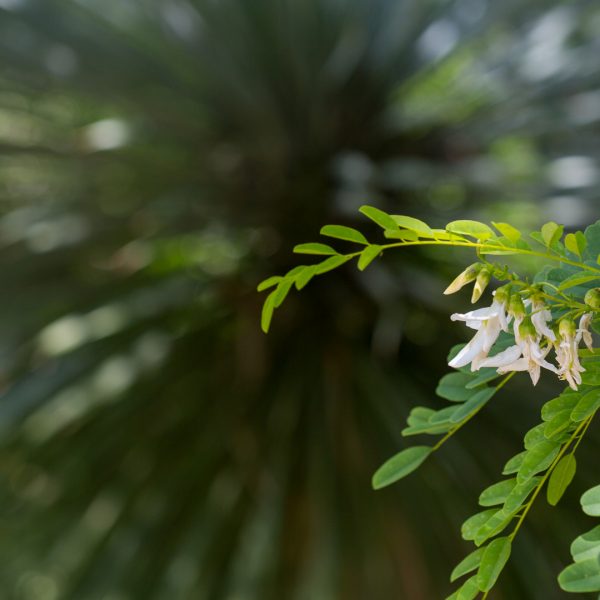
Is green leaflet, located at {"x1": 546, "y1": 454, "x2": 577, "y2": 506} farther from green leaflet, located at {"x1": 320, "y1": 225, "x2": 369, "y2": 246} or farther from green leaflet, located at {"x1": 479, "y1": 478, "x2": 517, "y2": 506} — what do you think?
green leaflet, located at {"x1": 320, "y1": 225, "x2": 369, "y2": 246}

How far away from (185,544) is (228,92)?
32.4 inches

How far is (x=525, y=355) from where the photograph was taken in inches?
17.3

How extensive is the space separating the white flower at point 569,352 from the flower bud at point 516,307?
0.06 feet

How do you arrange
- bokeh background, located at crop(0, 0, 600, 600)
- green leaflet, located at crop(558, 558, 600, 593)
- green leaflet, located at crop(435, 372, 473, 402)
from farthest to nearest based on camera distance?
1. bokeh background, located at crop(0, 0, 600, 600)
2. green leaflet, located at crop(435, 372, 473, 402)
3. green leaflet, located at crop(558, 558, 600, 593)

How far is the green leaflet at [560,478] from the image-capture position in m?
0.52

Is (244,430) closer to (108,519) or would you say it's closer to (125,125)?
(108,519)

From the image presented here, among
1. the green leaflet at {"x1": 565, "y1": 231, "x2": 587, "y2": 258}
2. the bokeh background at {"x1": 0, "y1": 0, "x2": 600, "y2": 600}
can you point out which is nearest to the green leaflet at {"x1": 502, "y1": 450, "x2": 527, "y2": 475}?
the green leaflet at {"x1": 565, "y1": 231, "x2": 587, "y2": 258}

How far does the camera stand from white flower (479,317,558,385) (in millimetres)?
434

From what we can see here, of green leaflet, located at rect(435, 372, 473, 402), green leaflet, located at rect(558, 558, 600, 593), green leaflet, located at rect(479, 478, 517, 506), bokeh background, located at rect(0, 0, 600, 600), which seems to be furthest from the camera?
bokeh background, located at rect(0, 0, 600, 600)

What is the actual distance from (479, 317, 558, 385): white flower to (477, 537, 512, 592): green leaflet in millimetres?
94

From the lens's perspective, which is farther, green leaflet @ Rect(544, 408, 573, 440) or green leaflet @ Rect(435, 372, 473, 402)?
green leaflet @ Rect(435, 372, 473, 402)

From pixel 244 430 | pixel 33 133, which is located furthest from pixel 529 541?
pixel 33 133

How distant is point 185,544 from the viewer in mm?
1958

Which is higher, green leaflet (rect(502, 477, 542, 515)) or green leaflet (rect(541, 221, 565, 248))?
green leaflet (rect(541, 221, 565, 248))
